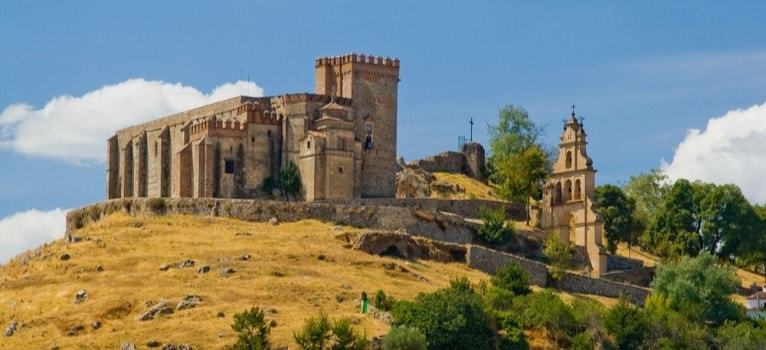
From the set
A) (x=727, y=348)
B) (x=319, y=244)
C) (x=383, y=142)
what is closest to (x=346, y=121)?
(x=383, y=142)

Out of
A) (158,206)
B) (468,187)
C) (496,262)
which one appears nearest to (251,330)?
(496,262)

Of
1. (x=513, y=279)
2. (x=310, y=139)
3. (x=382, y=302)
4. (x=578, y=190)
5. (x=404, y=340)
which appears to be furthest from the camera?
(x=578, y=190)

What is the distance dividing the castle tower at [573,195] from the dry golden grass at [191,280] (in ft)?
34.9

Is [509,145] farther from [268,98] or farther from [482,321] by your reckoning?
[482,321]

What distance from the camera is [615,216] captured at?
11650 centimetres

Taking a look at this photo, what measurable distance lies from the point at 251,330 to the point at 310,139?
2872 centimetres

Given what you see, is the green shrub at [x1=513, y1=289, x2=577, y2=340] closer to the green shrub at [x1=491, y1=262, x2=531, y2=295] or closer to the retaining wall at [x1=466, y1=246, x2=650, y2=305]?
the green shrub at [x1=491, y1=262, x2=531, y2=295]

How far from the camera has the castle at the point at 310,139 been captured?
10725cm

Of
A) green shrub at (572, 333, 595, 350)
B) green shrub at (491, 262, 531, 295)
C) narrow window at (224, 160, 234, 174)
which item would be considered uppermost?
narrow window at (224, 160, 234, 174)

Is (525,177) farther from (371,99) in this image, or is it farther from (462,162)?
(462,162)

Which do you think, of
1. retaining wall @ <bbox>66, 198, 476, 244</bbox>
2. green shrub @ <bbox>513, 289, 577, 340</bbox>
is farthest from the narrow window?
green shrub @ <bbox>513, 289, 577, 340</bbox>

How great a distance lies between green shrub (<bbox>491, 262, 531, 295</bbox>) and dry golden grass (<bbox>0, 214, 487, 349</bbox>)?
7.74 ft

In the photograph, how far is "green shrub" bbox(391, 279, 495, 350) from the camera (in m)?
84.8

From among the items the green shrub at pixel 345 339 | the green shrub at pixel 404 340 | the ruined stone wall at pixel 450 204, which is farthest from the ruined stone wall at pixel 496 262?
the green shrub at pixel 345 339
